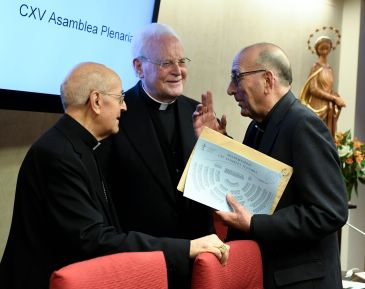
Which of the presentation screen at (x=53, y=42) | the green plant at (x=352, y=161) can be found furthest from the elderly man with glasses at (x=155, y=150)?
the green plant at (x=352, y=161)

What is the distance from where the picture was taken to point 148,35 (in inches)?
101

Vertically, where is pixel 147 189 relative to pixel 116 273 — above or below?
above

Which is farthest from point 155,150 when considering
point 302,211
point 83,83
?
point 302,211

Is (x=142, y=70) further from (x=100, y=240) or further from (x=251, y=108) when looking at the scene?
(x=100, y=240)

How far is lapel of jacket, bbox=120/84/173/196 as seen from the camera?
243 cm

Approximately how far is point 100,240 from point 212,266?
0.35 meters

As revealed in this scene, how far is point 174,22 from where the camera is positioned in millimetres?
4020

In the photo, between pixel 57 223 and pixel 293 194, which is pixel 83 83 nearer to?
pixel 57 223

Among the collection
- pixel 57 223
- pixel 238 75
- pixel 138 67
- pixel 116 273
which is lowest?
pixel 116 273

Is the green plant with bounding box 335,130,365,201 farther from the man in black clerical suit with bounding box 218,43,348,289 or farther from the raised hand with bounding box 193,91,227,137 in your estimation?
the man in black clerical suit with bounding box 218,43,348,289

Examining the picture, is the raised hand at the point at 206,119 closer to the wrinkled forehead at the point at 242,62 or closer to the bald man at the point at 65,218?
the wrinkled forehead at the point at 242,62

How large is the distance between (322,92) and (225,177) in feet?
10.4

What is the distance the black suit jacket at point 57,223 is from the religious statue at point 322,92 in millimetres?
3497

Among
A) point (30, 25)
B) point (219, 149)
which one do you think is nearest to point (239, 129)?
point (30, 25)
